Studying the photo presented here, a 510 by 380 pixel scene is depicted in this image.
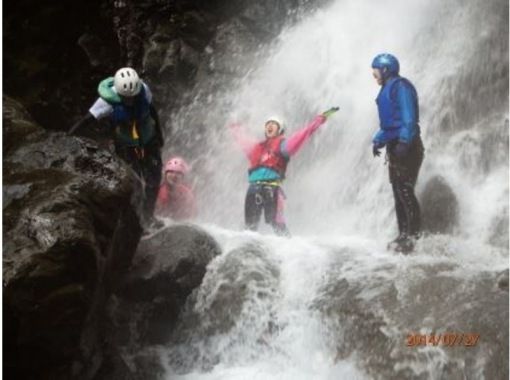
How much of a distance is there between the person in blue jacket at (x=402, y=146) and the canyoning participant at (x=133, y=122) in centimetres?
197

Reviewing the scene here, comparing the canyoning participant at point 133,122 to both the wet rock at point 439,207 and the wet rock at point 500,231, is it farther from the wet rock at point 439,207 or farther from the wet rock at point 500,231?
the wet rock at point 500,231

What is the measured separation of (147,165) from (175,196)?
1191mm

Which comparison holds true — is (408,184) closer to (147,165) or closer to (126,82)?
(147,165)

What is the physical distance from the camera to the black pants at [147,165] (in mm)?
5867

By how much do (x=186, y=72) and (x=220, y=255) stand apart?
4.54 meters

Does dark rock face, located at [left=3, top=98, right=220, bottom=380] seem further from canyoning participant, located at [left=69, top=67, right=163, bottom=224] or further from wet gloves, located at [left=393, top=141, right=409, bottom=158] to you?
wet gloves, located at [left=393, top=141, right=409, bottom=158]

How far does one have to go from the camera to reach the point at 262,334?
473 centimetres

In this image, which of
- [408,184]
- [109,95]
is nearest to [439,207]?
[408,184]

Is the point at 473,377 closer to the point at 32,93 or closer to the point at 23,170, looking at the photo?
the point at 23,170

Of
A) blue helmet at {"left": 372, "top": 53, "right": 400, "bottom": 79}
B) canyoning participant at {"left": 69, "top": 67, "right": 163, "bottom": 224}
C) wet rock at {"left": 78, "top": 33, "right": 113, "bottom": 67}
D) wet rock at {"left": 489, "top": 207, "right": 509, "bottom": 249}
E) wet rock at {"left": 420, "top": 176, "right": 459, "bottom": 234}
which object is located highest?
wet rock at {"left": 78, "top": 33, "right": 113, "bottom": 67}

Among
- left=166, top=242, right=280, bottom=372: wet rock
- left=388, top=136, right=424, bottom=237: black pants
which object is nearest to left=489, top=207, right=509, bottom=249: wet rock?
left=388, top=136, right=424, bottom=237: black pants

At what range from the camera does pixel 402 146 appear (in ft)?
17.8

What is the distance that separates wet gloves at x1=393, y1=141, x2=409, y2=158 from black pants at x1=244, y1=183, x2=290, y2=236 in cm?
140

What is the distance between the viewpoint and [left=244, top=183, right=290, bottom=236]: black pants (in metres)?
6.39
